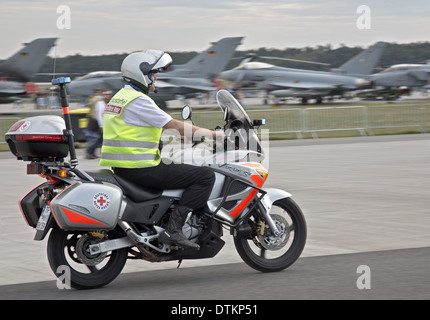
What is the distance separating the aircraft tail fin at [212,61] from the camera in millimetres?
55969

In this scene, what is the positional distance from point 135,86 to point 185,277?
1.65 m

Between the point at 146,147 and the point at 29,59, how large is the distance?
40846 millimetres

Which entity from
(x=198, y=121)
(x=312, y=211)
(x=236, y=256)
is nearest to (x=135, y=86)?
(x=236, y=256)

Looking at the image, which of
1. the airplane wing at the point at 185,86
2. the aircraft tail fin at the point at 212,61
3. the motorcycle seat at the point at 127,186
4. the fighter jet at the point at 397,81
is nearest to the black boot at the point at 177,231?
the motorcycle seat at the point at 127,186

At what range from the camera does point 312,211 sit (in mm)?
10297

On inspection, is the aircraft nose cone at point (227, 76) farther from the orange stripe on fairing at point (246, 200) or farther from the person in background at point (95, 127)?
the orange stripe on fairing at point (246, 200)

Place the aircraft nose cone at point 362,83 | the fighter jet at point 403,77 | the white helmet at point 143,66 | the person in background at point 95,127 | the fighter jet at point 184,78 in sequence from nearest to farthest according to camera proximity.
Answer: the white helmet at point 143,66 → the person in background at point 95,127 → the fighter jet at point 184,78 → the aircraft nose cone at point 362,83 → the fighter jet at point 403,77

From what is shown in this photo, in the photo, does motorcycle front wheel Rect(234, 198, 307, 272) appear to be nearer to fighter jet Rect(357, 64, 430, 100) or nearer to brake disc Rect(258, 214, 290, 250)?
brake disc Rect(258, 214, 290, 250)

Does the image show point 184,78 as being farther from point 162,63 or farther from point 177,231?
point 177,231

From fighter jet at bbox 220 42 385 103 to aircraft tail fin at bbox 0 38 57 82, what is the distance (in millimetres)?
16348

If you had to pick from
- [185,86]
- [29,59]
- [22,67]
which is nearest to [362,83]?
[185,86]

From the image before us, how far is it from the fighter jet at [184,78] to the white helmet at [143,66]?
4198 cm

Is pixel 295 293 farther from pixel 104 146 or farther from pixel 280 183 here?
pixel 280 183
